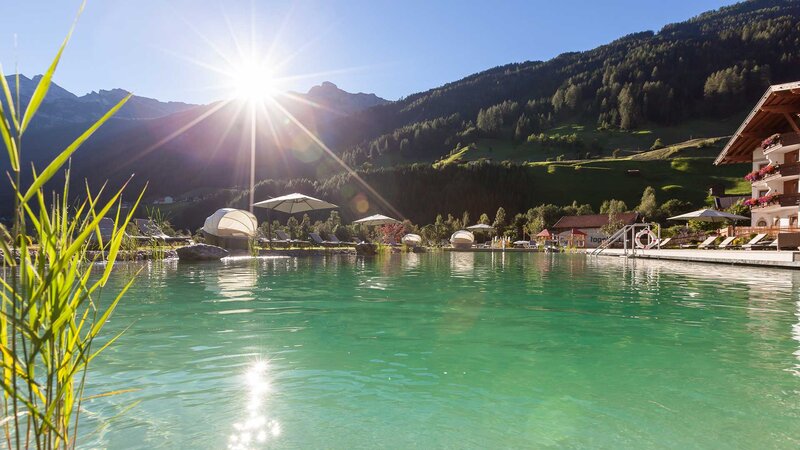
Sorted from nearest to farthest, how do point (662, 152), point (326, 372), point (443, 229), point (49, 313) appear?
point (49, 313), point (326, 372), point (443, 229), point (662, 152)

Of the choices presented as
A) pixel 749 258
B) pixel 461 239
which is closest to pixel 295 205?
pixel 749 258

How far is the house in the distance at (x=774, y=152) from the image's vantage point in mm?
25266

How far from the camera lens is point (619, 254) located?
2888 cm

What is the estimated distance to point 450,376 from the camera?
3.87 m

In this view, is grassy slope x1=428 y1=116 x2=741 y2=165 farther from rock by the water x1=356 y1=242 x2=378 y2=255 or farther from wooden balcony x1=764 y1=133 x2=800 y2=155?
rock by the water x1=356 y1=242 x2=378 y2=255

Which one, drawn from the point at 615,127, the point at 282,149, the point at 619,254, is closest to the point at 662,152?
the point at 615,127

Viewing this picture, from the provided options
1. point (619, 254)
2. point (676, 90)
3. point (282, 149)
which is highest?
point (676, 90)

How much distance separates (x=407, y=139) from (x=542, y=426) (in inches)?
5624

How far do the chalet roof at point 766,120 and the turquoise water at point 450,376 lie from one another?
23.1 metres

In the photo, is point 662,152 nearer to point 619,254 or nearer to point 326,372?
point 619,254

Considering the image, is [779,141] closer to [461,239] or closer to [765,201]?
[765,201]

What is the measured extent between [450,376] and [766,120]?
33.9 m

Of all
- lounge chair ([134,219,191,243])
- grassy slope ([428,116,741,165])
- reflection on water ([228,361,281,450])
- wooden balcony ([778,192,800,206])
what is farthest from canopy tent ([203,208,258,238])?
grassy slope ([428,116,741,165])

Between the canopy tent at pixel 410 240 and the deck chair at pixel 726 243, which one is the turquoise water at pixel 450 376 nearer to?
the deck chair at pixel 726 243
